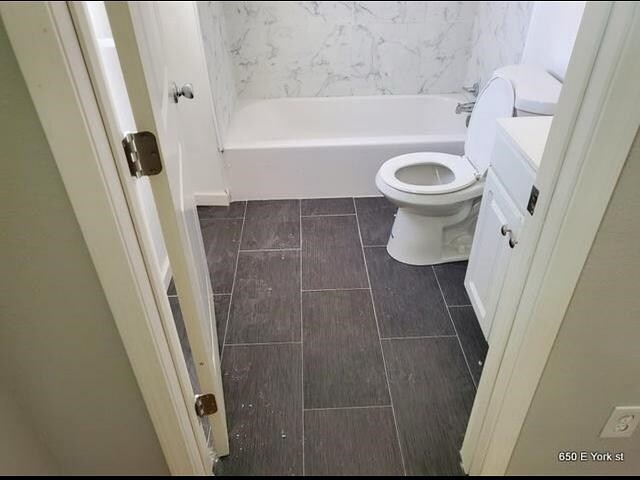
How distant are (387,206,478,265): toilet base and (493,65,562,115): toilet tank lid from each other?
563 millimetres

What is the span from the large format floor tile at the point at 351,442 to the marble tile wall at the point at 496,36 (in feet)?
6.44

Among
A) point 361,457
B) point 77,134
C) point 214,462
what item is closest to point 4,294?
point 77,134

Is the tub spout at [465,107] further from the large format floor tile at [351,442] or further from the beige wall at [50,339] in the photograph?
the beige wall at [50,339]

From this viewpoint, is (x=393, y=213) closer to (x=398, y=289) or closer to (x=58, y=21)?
(x=398, y=289)

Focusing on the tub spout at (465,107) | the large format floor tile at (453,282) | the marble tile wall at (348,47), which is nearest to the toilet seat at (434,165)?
the tub spout at (465,107)

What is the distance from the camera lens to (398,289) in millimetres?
2078

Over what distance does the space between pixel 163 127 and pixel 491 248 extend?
3.88 feet

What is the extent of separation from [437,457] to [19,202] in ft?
4.39

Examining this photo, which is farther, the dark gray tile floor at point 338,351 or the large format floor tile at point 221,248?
the large format floor tile at point 221,248

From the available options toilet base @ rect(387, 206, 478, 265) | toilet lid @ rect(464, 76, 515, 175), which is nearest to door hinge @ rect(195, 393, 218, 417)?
toilet base @ rect(387, 206, 478, 265)

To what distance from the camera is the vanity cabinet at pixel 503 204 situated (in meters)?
1.33

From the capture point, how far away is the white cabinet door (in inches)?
56.9

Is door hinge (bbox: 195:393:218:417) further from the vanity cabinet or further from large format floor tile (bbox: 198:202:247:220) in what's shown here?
large format floor tile (bbox: 198:202:247:220)

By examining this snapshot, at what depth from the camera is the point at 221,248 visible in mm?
2357
